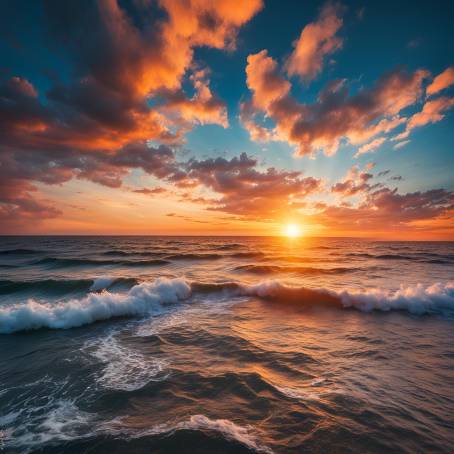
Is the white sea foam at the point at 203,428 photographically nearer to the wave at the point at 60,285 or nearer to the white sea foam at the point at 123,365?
the white sea foam at the point at 123,365

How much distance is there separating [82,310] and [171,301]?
14.0 feet

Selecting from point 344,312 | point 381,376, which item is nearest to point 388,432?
point 381,376

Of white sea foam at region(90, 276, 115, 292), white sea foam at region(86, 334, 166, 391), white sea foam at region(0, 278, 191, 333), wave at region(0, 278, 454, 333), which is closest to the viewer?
white sea foam at region(86, 334, 166, 391)

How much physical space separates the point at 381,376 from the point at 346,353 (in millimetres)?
→ 1252

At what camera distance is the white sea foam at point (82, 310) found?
8.99 meters

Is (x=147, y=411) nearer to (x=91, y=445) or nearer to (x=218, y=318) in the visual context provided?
(x=91, y=445)

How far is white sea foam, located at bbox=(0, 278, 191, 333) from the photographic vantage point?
29.5ft

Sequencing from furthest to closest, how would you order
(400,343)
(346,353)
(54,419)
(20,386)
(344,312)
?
(344,312)
(400,343)
(346,353)
(20,386)
(54,419)

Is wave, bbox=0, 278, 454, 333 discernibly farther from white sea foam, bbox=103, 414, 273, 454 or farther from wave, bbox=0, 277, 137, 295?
white sea foam, bbox=103, 414, 273, 454

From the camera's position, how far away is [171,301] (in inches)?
508

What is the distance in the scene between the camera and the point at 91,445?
12.4 feet

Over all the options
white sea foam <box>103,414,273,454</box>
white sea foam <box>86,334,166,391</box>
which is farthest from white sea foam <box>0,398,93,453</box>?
white sea foam <box>86,334,166,391</box>

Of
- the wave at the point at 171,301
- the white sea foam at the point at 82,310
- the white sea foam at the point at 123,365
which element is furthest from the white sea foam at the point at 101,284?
the white sea foam at the point at 123,365

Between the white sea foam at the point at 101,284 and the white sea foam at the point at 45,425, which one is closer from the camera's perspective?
the white sea foam at the point at 45,425
